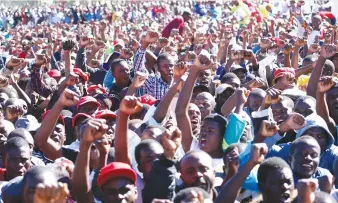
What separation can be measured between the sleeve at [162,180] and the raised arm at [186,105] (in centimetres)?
127

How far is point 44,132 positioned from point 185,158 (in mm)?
1219

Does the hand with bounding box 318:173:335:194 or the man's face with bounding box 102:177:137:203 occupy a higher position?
the hand with bounding box 318:173:335:194

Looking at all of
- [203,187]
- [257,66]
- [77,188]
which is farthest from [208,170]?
[257,66]

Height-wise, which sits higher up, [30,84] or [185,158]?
[185,158]

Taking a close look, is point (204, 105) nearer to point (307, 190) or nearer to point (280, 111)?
point (280, 111)

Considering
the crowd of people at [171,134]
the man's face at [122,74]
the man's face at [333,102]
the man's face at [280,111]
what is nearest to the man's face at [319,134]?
the crowd of people at [171,134]

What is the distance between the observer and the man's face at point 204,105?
6.21 meters

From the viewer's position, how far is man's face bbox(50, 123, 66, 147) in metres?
5.35

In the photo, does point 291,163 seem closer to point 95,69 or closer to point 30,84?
point 30,84

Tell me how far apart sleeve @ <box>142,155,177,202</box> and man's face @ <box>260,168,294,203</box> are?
0.49 meters

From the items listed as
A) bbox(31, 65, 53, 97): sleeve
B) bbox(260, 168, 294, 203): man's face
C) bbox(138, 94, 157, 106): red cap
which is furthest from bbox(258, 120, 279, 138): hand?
bbox(31, 65, 53, 97): sleeve

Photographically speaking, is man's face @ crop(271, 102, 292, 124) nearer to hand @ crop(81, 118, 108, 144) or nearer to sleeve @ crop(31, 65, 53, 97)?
hand @ crop(81, 118, 108, 144)

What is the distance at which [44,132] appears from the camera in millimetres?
5133

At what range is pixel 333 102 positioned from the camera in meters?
6.10
